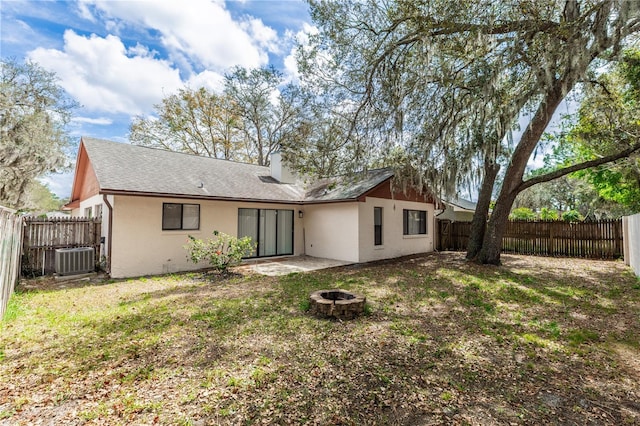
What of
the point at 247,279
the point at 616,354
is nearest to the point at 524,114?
the point at 616,354

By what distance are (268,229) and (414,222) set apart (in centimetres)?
649

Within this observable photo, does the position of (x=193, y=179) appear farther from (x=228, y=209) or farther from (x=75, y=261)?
(x=75, y=261)

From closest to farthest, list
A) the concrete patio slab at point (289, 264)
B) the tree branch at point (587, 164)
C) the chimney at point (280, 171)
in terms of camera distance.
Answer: the tree branch at point (587, 164) < the concrete patio slab at point (289, 264) < the chimney at point (280, 171)

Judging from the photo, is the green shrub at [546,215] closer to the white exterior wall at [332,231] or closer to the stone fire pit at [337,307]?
the white exterior wall at [332,231]

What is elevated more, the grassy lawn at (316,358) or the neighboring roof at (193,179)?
the neighboring roof at (193,179)

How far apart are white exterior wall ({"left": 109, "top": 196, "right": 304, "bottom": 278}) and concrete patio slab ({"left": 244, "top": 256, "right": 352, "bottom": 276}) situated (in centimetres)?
182

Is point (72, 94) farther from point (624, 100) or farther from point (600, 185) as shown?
point (600, 185)

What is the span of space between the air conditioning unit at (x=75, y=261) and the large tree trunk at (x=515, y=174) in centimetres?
1227

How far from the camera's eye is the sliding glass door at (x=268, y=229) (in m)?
10.9

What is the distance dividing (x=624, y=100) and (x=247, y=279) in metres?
13.0

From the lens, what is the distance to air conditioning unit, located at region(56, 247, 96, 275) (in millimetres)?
8070

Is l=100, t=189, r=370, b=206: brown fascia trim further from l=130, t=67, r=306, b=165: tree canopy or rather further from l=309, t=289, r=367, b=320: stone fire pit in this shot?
l=130, t=67, r=306, b=165: tree canopy

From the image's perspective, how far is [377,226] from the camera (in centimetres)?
1156

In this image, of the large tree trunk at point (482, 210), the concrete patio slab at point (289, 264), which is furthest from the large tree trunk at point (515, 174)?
the concrete patio slab at point (289, 264)
